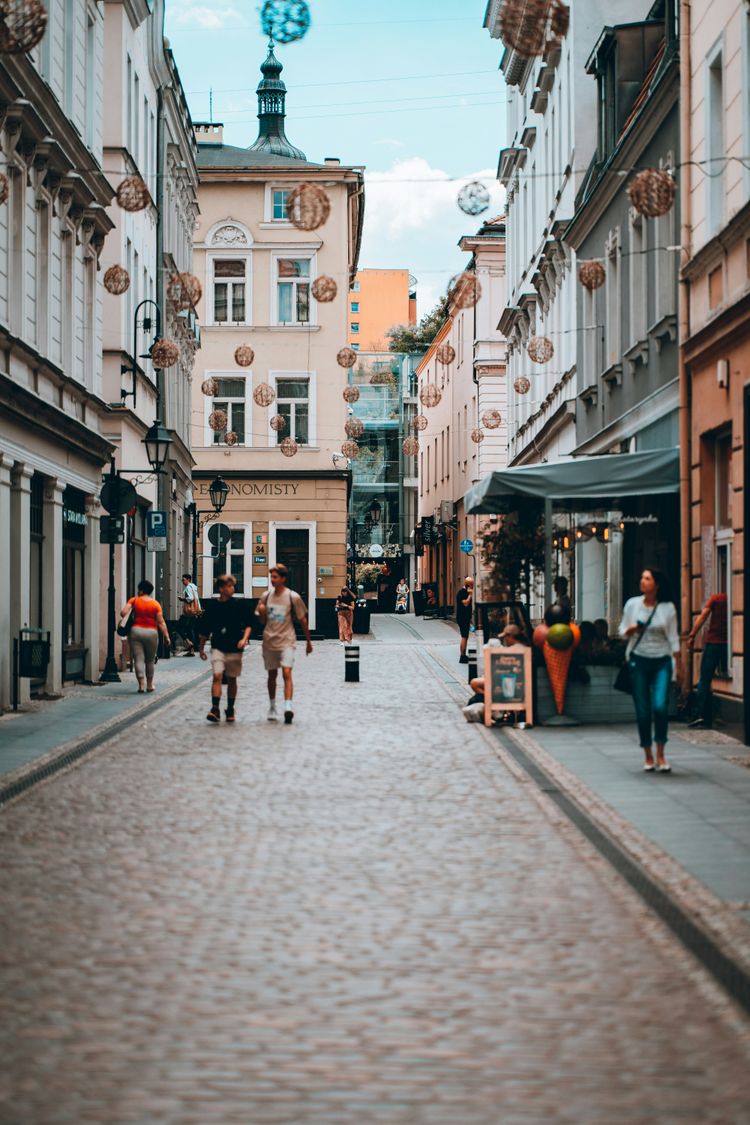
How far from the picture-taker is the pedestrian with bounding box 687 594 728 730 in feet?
60.5

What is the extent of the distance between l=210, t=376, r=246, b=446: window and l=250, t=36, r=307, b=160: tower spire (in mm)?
15106

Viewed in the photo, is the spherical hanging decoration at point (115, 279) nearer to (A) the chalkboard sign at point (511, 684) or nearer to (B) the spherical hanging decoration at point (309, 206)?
(B) the spherical hanging decoration at point (309, 206)

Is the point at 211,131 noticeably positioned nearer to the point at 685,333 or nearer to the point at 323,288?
the point at 323,288

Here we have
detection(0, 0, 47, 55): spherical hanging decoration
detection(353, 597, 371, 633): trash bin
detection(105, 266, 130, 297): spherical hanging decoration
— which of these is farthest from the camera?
detection(353, 597, 371, 633): trash bin

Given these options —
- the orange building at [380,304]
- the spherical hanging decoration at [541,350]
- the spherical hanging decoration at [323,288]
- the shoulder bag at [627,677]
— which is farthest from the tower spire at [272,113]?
the orange building at [380,304]

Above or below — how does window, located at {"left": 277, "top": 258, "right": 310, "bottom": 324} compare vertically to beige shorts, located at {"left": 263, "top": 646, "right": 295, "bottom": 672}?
above

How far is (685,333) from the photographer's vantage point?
20.3 m

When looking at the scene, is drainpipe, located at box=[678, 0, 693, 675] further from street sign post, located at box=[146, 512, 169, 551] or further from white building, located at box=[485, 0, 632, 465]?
street sign post, located at box=[146, 512, 169, 551]

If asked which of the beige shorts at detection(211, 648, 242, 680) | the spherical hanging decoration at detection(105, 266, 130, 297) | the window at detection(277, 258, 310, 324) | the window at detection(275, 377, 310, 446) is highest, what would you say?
the window at detection(277, 258, 310, 324)

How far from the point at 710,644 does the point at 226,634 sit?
18.5ft

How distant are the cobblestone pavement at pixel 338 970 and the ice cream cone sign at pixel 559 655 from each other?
20.3 ft

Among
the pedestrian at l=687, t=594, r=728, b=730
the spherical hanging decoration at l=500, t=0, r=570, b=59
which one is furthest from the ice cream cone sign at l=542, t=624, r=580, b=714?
the spherical hanging decoration at l=500, t=0, r=570, b=59

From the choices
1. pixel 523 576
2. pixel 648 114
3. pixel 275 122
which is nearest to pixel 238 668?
pixel 523 576

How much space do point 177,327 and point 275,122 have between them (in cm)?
2740
